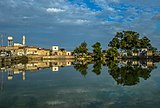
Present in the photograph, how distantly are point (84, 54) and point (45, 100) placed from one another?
72.8 metres

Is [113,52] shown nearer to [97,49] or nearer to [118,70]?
[97,49]

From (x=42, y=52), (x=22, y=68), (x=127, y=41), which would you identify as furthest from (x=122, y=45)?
(x=22, y=68)

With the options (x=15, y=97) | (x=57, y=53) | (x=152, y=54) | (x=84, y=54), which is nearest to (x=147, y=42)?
(x=152, y=54)

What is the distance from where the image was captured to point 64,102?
11742mm

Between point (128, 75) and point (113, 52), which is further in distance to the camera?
point (113, 52)

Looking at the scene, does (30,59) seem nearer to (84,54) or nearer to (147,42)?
(84,54)

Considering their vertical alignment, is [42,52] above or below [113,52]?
above

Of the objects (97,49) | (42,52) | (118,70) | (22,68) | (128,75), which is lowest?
(128,75)

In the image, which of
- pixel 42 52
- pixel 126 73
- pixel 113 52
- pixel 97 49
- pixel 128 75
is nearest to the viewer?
pixel 128 75

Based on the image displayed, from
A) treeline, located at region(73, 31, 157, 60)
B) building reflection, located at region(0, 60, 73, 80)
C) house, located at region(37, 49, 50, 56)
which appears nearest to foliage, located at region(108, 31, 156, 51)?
treeline, located at region(73, 31, 157, 60)

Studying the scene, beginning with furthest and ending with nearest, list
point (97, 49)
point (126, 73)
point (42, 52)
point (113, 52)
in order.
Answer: point (42, 52), point (97, 49), point (113, 52), point (126, 73)

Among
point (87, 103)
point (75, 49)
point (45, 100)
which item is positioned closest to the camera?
point (87, 103)

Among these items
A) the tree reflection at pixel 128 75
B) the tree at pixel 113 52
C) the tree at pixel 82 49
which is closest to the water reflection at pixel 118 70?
the tree reflection at pixel 128 75

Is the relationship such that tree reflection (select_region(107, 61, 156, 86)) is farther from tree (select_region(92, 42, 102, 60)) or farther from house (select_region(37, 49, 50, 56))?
house (select_region(37, 49, 50, 56))
